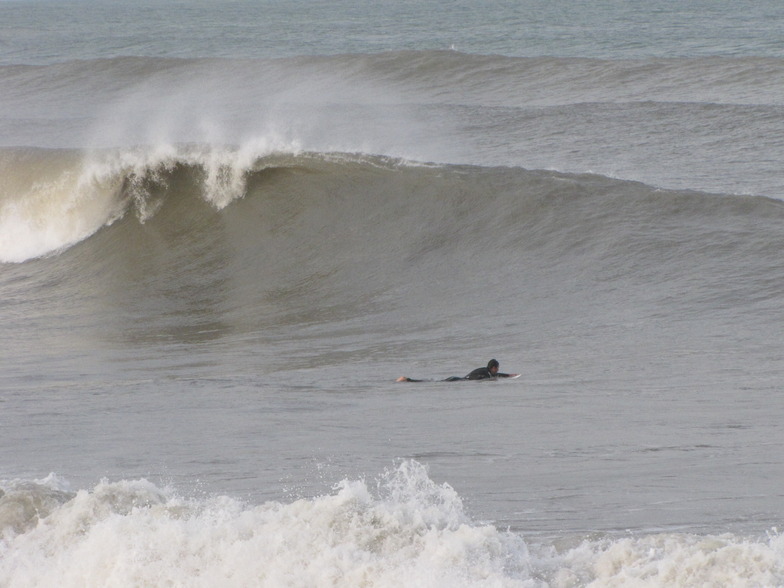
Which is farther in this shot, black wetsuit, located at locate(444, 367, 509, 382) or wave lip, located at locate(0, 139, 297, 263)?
wave lip, located at locate(0, 139, 297, 263)

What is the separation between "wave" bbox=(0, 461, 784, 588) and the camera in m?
4.85

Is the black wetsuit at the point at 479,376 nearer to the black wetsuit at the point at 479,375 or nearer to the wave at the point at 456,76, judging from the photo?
the black wetsuit at the point at 479,375

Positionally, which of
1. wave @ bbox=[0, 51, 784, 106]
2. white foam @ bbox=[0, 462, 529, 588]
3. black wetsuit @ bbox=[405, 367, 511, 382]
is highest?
wave @ bbox=[0, 51, 784, 106]

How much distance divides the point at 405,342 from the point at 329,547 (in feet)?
19.1

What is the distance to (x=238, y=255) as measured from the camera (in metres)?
15.2

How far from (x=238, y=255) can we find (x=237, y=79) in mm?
22253

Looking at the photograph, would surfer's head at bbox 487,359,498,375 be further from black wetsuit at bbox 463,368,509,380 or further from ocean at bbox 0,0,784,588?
ocean at bbox 0,0,784,588

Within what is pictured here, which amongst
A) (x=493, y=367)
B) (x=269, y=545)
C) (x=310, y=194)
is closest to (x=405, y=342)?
(x=493, y=367)

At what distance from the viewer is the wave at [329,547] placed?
4848mm

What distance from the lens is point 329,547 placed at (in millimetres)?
5203

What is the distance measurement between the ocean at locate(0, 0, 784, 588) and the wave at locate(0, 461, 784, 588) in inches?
0.6

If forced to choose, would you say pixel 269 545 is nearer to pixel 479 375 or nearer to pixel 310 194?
pixel 479 375

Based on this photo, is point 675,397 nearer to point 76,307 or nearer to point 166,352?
point 166,352

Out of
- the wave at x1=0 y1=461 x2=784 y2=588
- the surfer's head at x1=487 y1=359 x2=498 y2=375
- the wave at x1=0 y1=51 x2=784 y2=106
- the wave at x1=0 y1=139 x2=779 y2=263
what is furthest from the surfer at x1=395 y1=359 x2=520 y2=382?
the wave at x1=0 y1=51 x2=784 y2=106
